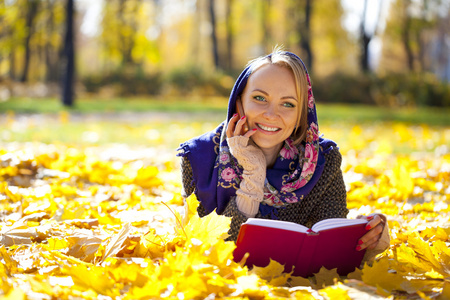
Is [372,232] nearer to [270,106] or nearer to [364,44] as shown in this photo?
[270,106]

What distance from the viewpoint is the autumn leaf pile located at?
5.54 feet

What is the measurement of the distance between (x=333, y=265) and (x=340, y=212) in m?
0.41

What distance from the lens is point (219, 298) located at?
1673 millimetres

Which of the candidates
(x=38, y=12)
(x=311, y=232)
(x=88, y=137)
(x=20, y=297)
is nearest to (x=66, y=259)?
(x=20, y=297)

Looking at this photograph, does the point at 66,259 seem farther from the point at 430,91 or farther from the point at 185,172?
the point at 430,91

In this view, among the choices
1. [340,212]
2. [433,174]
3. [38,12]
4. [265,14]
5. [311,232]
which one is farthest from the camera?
[265,14]

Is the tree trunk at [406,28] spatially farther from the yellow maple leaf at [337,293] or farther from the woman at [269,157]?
the yellow maple leaf at [337,293]

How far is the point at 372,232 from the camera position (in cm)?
209

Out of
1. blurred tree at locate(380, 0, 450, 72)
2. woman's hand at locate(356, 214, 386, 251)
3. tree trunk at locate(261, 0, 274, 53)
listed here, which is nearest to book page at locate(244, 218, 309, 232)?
woman's hand at locate(356, 214, 386, 251)

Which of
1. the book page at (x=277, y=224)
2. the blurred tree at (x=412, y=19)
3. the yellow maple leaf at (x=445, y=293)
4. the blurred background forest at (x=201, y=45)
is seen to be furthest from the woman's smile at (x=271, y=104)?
the blurred tree at (x=412, y=19)

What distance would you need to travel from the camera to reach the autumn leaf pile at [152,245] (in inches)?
66.5

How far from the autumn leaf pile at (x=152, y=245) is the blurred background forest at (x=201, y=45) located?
34.7 ft

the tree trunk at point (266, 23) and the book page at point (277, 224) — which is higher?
the tree trunk at point (266, 23)

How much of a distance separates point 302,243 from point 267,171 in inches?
20.7
